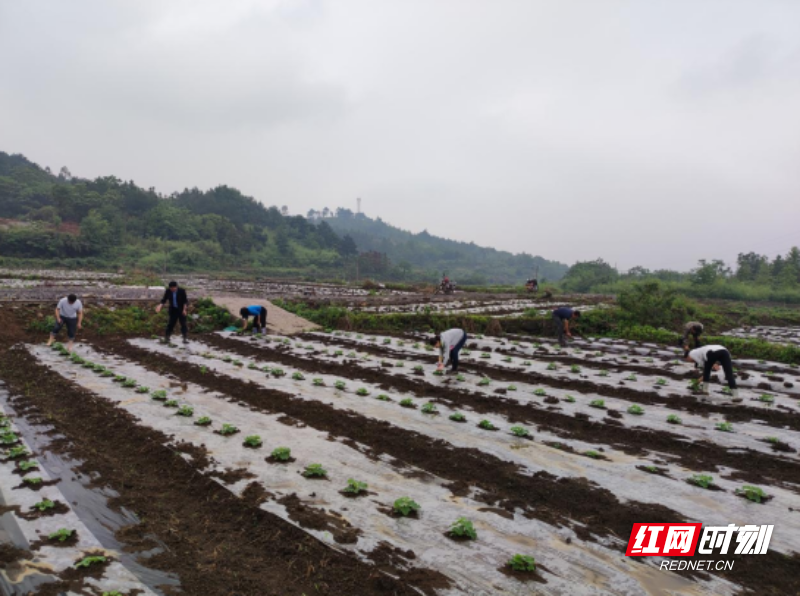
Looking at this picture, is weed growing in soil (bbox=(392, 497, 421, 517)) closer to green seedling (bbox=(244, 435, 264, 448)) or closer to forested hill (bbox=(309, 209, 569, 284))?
green seedling (bbox=(244, 435, 264, 448))

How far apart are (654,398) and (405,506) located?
6.83 m

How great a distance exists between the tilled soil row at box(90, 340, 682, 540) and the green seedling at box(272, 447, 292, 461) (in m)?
1.10

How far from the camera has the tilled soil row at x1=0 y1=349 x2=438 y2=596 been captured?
11.7 ft

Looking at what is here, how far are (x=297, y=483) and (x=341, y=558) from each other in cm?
145

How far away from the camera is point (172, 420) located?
7.12 m

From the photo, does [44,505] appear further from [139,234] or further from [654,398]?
[139,234]

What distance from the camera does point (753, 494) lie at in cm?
487

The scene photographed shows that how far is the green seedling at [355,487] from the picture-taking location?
16.1 ft

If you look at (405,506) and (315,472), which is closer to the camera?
(405,506)

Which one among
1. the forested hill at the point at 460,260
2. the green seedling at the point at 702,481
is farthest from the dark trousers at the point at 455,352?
the forested hill at the point at 460,260

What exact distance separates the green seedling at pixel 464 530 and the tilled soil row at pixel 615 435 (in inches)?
128

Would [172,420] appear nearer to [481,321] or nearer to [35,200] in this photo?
[481,321]

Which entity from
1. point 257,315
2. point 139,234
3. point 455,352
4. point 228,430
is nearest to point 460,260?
point 139,234

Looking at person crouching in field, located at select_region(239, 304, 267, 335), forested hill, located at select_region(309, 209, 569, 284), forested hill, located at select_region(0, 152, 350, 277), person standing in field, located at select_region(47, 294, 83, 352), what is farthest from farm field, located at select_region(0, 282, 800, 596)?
forested hill, located at select_region(309, 209, 569, 284)
